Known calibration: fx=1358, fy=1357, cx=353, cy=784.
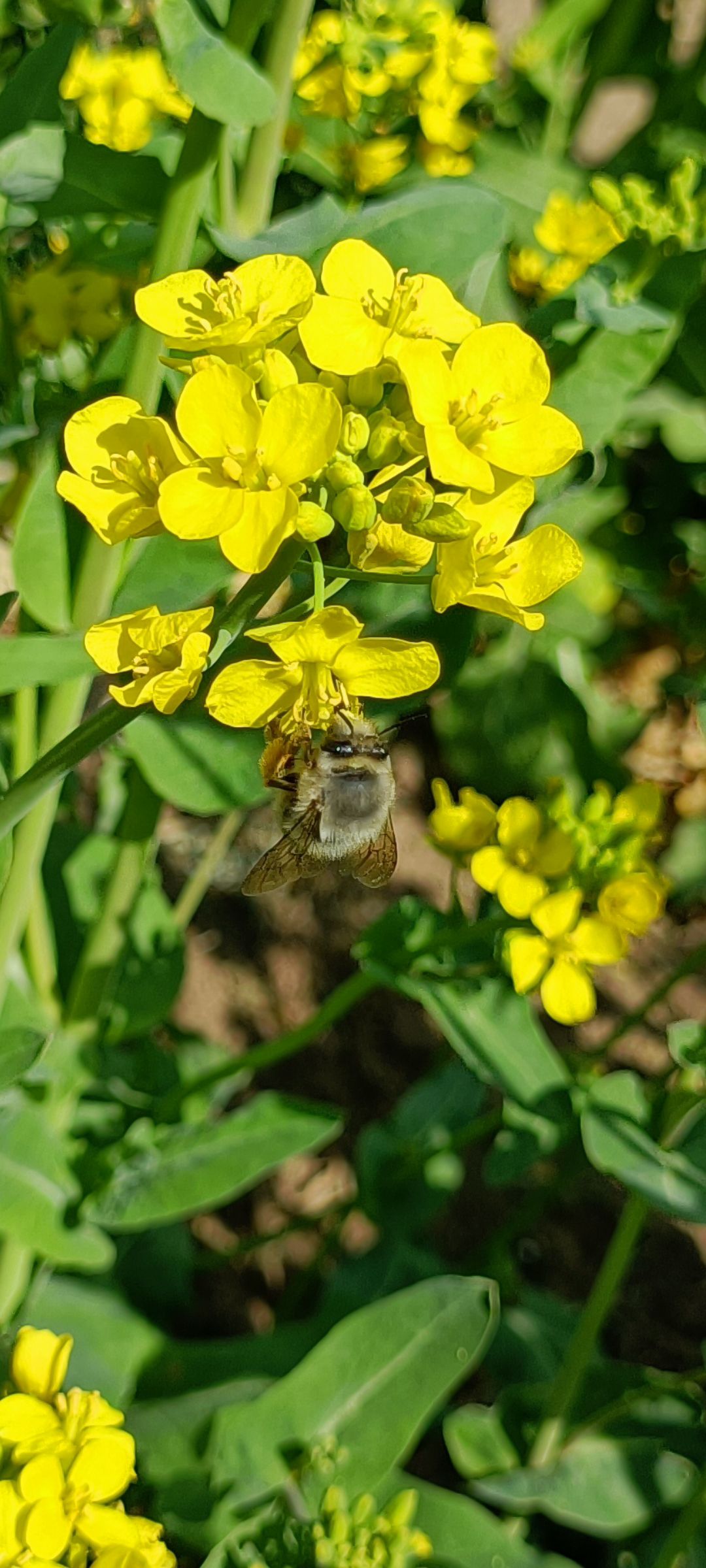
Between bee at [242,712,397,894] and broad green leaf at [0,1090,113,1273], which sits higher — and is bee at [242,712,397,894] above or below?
above

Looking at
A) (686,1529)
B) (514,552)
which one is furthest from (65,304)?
(686,1529)

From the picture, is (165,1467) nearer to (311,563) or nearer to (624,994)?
(311,563)

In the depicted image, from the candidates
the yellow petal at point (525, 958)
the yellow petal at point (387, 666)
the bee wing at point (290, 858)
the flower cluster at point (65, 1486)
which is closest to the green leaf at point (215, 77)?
the yellow petal at point (387, 666)

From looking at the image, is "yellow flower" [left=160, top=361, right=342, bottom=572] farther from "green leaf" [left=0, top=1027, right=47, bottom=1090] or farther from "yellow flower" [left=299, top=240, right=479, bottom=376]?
"green leaf" [left=0, top=1027, right=47, bottom=1090]

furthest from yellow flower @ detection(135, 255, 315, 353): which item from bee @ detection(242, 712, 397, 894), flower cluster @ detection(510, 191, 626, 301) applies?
flower cluster @ detection(510, 191, 626, 301)

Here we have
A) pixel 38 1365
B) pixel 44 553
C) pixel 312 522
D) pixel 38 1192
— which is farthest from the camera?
pixel 38 1192

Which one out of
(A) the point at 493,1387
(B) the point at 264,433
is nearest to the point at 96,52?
(B) the point at 264,433

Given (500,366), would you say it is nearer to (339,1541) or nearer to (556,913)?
(556,913)
